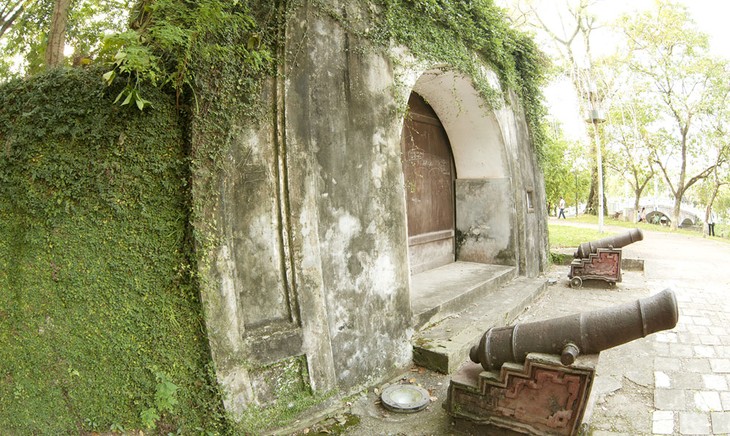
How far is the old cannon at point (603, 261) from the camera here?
811 centimetres

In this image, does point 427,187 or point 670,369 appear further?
point 427,187

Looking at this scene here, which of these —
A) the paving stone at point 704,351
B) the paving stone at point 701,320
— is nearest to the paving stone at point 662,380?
the paving stone at point 704,351

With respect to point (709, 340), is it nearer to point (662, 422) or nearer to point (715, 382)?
point (715, 382)

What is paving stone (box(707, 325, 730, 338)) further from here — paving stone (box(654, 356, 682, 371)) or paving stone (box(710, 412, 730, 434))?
paving stone (box(710, 412, 730, 434))

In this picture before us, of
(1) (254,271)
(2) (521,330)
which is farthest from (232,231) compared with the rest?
(2) (521,330)

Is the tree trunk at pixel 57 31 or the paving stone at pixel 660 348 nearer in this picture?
the paving stone at pixel 660 348

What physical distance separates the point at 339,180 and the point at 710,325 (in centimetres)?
565

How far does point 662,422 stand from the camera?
11.6ft

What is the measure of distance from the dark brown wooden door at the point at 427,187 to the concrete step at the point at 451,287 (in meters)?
0.38

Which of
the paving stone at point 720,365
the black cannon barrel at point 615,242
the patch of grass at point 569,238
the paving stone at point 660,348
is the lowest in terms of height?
the paving stone at point 720,365

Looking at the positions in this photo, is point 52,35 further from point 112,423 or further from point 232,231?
point 112,423

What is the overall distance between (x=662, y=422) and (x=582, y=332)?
1366 millimetres

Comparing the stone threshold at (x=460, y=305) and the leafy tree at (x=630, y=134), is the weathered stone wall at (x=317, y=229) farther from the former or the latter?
the leafy tree at (x=630, y=134)

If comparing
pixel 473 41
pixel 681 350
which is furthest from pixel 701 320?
pixel 473 41
